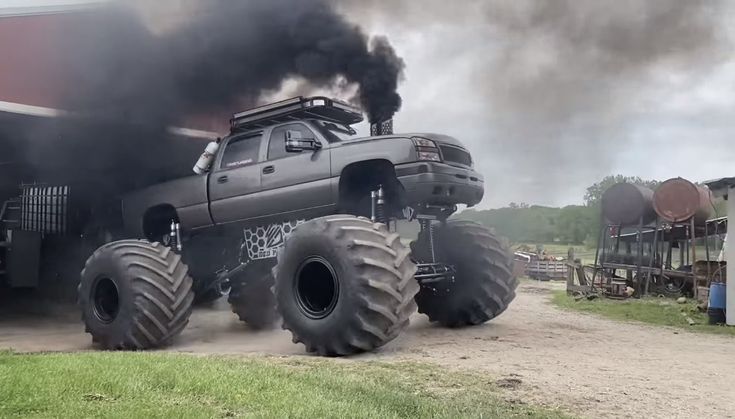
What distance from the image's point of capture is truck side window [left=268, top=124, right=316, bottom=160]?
7965 mm

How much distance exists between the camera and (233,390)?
14.7ft

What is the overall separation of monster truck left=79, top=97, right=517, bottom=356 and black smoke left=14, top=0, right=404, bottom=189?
1026mm

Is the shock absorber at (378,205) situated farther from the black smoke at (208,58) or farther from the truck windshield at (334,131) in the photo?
the black smoke at (208,58)

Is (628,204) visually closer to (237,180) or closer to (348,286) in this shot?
(237,180)

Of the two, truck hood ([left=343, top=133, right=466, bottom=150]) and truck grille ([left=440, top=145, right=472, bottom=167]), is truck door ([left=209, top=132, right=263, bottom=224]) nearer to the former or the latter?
truck hood ([left=343, top=133, right=466, bottom=150])

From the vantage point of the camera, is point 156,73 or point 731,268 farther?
point 731,268

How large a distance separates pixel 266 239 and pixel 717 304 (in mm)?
7825

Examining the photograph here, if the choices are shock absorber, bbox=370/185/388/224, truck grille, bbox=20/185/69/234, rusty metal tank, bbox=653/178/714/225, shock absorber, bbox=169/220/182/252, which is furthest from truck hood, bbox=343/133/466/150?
rusty metal tank, bbox=653/178/714/225

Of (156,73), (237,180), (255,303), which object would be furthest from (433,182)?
(156,73)

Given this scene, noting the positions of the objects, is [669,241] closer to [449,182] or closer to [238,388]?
[449,182]

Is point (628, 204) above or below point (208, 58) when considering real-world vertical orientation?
below

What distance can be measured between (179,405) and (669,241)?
17624 mm

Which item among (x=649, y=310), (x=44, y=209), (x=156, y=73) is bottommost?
(x=649, y=310)

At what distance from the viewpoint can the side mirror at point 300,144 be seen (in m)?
7.49
